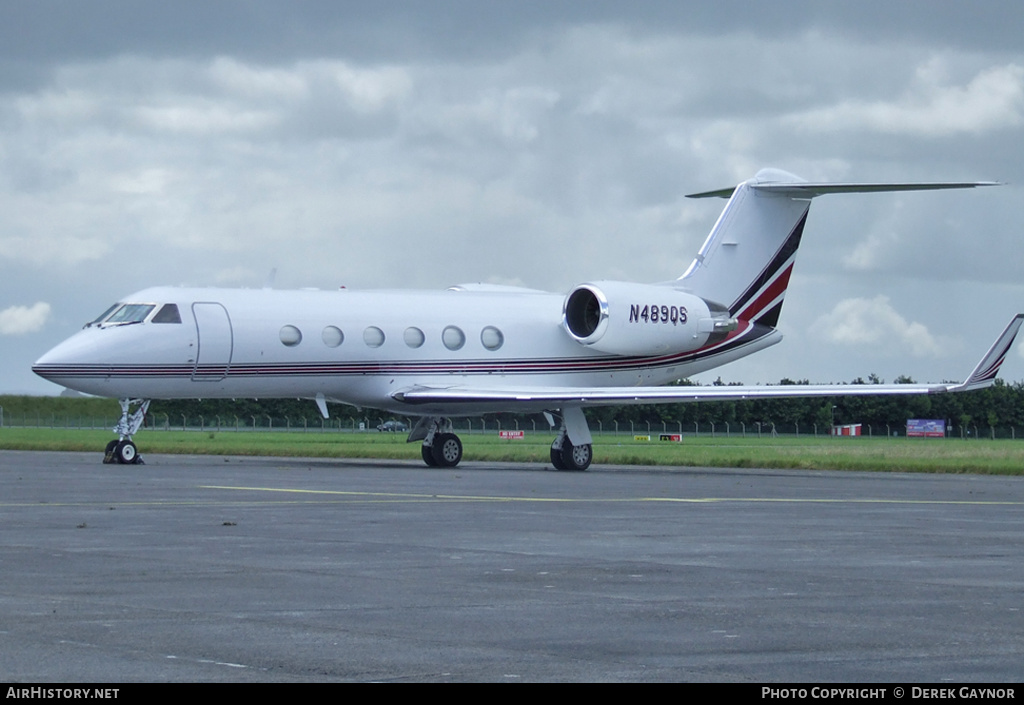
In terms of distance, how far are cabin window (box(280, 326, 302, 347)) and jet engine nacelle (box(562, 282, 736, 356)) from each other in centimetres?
674

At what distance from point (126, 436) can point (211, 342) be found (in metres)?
2.55

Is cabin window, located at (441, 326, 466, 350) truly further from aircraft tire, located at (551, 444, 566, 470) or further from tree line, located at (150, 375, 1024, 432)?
tree line, located at (150, 375, 1024, 432)

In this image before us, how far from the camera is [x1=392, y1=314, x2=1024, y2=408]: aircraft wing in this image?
2762 centimetres

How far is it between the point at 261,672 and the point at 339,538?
23.8ft

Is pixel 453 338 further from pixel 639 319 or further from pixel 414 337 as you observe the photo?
pixel 639 319

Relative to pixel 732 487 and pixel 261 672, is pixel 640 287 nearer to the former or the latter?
pixel 732 487

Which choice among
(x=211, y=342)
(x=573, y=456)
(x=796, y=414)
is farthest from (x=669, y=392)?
(x=796, y=414)

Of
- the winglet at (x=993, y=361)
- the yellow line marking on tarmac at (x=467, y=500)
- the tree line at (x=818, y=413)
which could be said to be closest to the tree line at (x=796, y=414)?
the tree line at (x=818, y=413)

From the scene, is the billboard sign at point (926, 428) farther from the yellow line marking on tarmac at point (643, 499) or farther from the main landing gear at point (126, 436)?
the yellow line marking on tarmac at point (643, 499)

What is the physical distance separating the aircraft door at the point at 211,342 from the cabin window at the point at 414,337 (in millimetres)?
4152

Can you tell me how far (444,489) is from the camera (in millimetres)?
23172

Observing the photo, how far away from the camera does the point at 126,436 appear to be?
1181 inches

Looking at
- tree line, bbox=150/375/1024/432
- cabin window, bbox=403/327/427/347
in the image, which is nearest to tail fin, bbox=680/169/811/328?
cabin window, bbox=403/327/427/347
